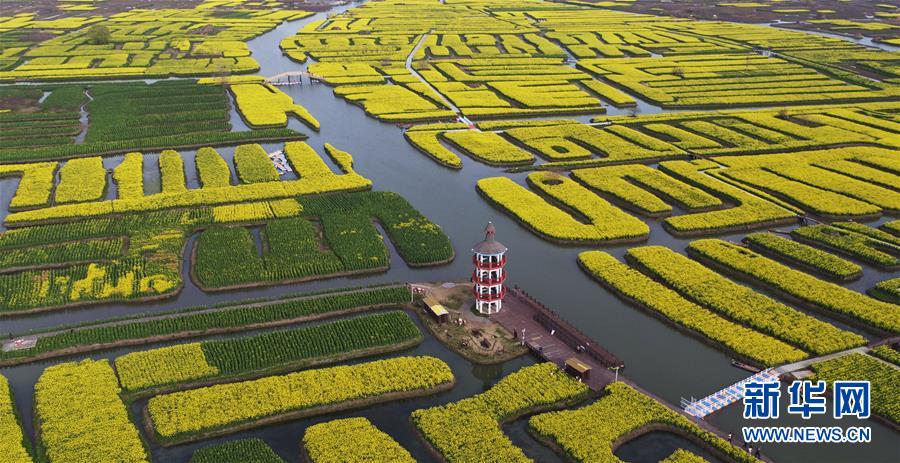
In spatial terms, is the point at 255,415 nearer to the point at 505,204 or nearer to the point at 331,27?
the point at 505,204

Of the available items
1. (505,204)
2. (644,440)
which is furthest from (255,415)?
(505,204)

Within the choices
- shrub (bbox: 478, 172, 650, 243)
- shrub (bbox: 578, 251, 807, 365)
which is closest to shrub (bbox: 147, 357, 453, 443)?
shrub (bbox: 578, 251, 807, 365)

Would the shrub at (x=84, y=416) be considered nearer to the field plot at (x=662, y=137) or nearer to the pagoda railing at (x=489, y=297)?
the pagoda railing at (x=489, y=297)

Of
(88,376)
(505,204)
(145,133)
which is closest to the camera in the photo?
(88,376)

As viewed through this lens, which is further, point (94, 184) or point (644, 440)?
point (94, 184)

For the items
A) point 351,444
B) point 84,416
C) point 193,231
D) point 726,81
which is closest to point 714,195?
point 351,444

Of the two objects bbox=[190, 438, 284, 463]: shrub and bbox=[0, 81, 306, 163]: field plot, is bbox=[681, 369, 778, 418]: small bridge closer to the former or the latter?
bbox=[190, 438, 284, 463]: shrub

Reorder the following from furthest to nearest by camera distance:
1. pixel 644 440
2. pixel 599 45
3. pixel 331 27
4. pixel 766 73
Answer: pixel 331 27, pixel 599 45, pixel 766 73, pixel 644 440
